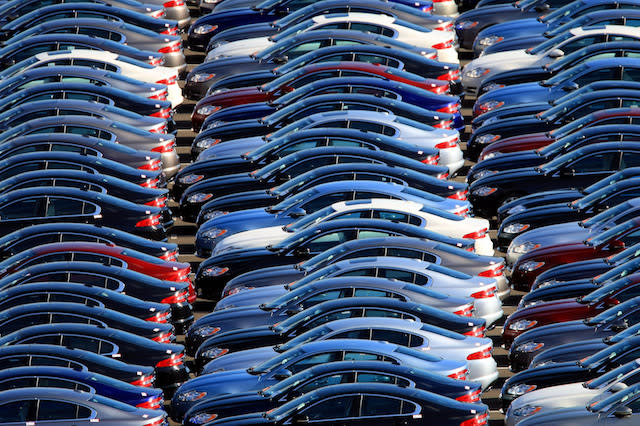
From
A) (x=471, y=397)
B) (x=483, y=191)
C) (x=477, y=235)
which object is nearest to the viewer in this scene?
(x=471, y=397)

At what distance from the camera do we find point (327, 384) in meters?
23.2

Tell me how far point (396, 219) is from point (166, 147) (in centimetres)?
476

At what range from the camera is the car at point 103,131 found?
3045 cm

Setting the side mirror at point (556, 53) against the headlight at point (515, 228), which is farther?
the side mirror at point (556, 53)

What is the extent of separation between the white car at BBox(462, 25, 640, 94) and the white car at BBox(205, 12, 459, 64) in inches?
22.8

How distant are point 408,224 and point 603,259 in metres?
2.64

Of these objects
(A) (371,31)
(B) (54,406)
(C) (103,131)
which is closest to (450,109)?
(A) (371,31)

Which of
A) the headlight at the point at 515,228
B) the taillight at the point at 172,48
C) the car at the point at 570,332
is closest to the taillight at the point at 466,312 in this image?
the car at the point at 570,332

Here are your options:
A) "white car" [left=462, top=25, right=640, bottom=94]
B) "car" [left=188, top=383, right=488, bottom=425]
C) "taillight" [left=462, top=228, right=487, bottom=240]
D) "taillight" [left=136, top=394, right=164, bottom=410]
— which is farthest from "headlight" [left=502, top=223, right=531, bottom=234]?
"taillight" [left=136, top=394, right=164, bottom=410]

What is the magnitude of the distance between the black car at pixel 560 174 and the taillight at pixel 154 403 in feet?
24.9

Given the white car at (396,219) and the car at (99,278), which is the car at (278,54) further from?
the car at (99,278)

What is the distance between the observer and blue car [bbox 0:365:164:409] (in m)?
23.6

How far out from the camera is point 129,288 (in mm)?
26438

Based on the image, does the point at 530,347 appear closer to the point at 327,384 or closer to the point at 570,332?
the point at 570,332
